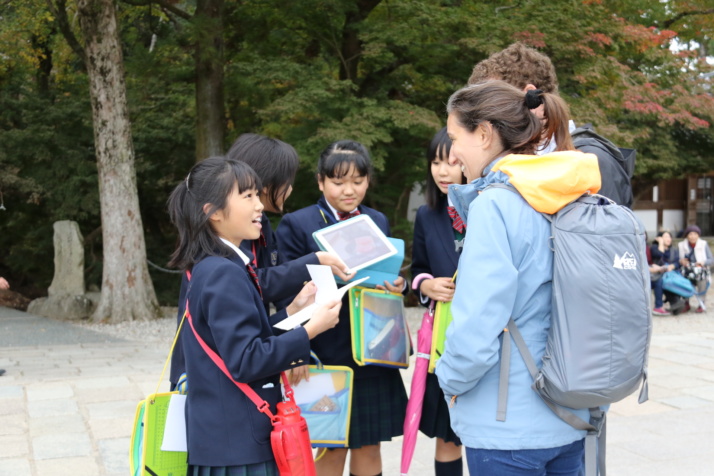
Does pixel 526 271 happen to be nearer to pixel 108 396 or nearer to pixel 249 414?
pixel 249 414

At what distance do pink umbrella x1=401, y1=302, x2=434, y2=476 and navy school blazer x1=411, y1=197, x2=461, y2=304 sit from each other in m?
0.21

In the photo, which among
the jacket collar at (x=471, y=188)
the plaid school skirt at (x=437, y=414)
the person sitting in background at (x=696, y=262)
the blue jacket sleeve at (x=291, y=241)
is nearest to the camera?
the jacket collar at (x=471, y=188)

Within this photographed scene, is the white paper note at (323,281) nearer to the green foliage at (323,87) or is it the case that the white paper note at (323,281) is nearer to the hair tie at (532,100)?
the hair tie at (532,100)

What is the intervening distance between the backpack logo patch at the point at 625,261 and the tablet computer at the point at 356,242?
1078 millimetres

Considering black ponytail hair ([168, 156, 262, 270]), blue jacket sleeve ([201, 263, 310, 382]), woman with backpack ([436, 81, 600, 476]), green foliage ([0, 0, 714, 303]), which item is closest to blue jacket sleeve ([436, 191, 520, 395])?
woman with backpack ([436, 81, 600, 476])

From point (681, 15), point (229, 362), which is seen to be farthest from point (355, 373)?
point (681, 15)

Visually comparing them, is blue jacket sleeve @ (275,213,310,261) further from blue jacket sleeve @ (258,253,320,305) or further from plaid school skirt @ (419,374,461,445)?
plaid school skirt @ (419,374,461,445)

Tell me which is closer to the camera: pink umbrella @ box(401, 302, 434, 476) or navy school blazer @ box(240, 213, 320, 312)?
navy school blazer @ box(240, 213, 320, 312)

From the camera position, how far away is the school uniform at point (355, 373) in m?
2.82

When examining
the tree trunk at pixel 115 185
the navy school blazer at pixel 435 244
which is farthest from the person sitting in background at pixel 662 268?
the navy school blazer at pixel 435 244

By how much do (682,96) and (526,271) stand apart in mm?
8967

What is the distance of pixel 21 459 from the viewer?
12.9ft

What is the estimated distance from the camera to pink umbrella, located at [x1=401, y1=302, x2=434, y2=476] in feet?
8.90

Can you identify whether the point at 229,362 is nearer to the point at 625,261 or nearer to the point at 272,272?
the point at 272,272
